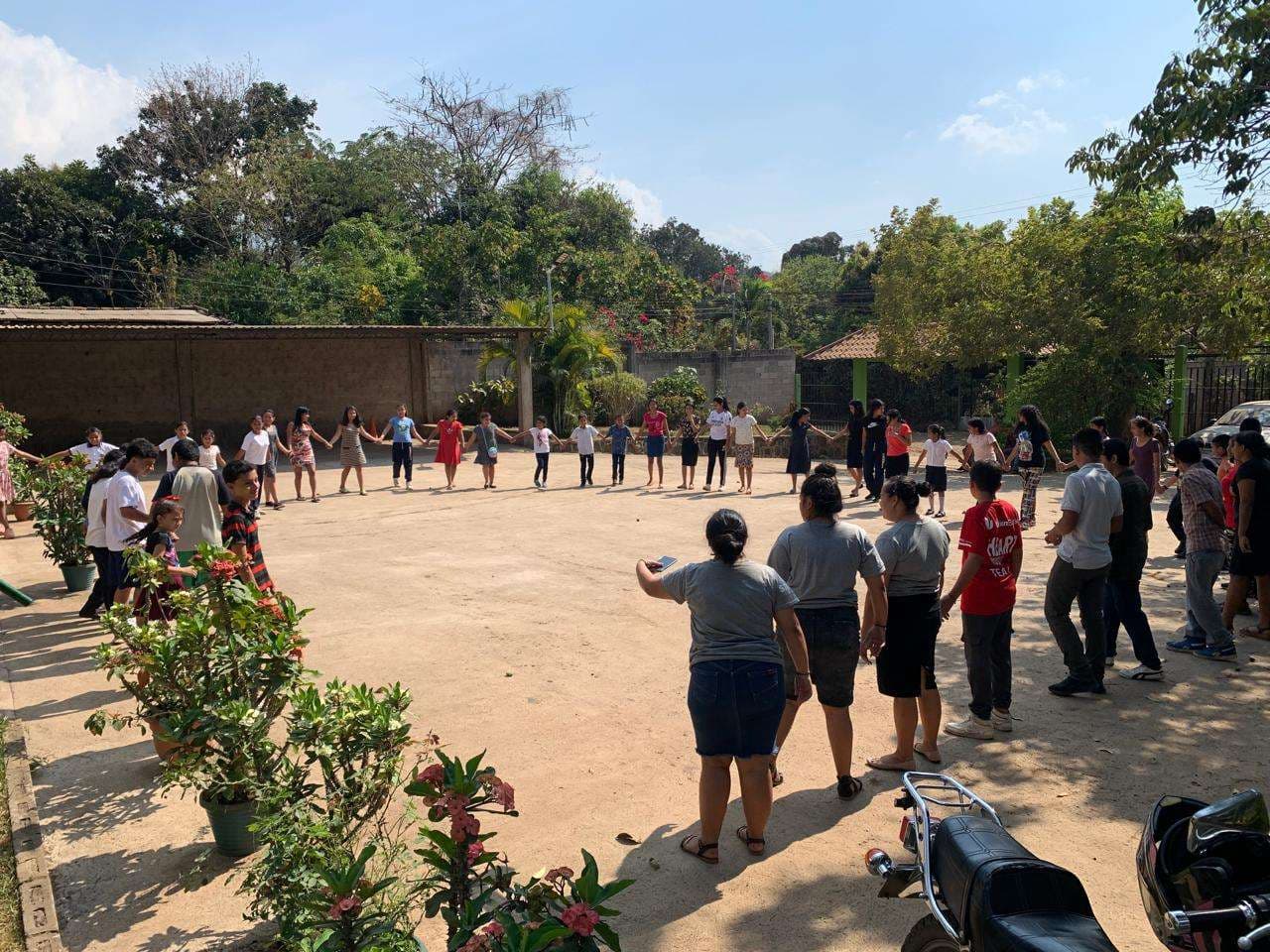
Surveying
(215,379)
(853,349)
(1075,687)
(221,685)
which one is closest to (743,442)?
(1075,687)

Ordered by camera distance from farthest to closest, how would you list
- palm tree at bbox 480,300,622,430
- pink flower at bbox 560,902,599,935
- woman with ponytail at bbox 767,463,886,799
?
palm tree at bbox 480,300,622,430
woman with ponytail at bbox 767,463,886,799
pink flower at bbox 560,902,599,935

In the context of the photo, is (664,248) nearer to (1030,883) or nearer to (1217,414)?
(1217,414)

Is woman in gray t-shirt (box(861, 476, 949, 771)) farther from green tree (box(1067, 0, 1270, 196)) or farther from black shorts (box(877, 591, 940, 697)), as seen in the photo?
green tree (box(1067, 0, 1270, 196))

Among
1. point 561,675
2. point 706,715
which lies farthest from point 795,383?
point 706,715

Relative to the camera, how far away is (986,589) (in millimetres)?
5234

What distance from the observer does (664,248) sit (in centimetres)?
6538

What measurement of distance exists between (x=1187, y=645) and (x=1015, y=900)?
547 centimetres

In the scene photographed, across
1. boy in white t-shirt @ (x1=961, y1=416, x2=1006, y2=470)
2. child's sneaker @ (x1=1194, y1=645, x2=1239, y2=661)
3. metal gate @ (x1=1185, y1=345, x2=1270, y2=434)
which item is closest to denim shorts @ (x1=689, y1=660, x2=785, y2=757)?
child's sneaker @ (x1=1194, y1=645, x2=1239, y2=661)

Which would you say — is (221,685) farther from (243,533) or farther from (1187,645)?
(1187,645)

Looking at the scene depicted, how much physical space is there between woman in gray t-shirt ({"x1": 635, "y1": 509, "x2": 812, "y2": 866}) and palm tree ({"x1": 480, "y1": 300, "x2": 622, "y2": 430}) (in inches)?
805

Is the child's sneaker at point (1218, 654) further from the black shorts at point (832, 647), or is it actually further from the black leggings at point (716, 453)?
the black leggings at point (716, 453)

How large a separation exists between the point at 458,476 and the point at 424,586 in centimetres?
943

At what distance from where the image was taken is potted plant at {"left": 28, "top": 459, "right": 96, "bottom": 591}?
9.14 metres

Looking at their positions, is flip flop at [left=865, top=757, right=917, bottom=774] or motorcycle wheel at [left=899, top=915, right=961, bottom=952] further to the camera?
flip flop at [left=865, top=757, right=917, bottom=774]
